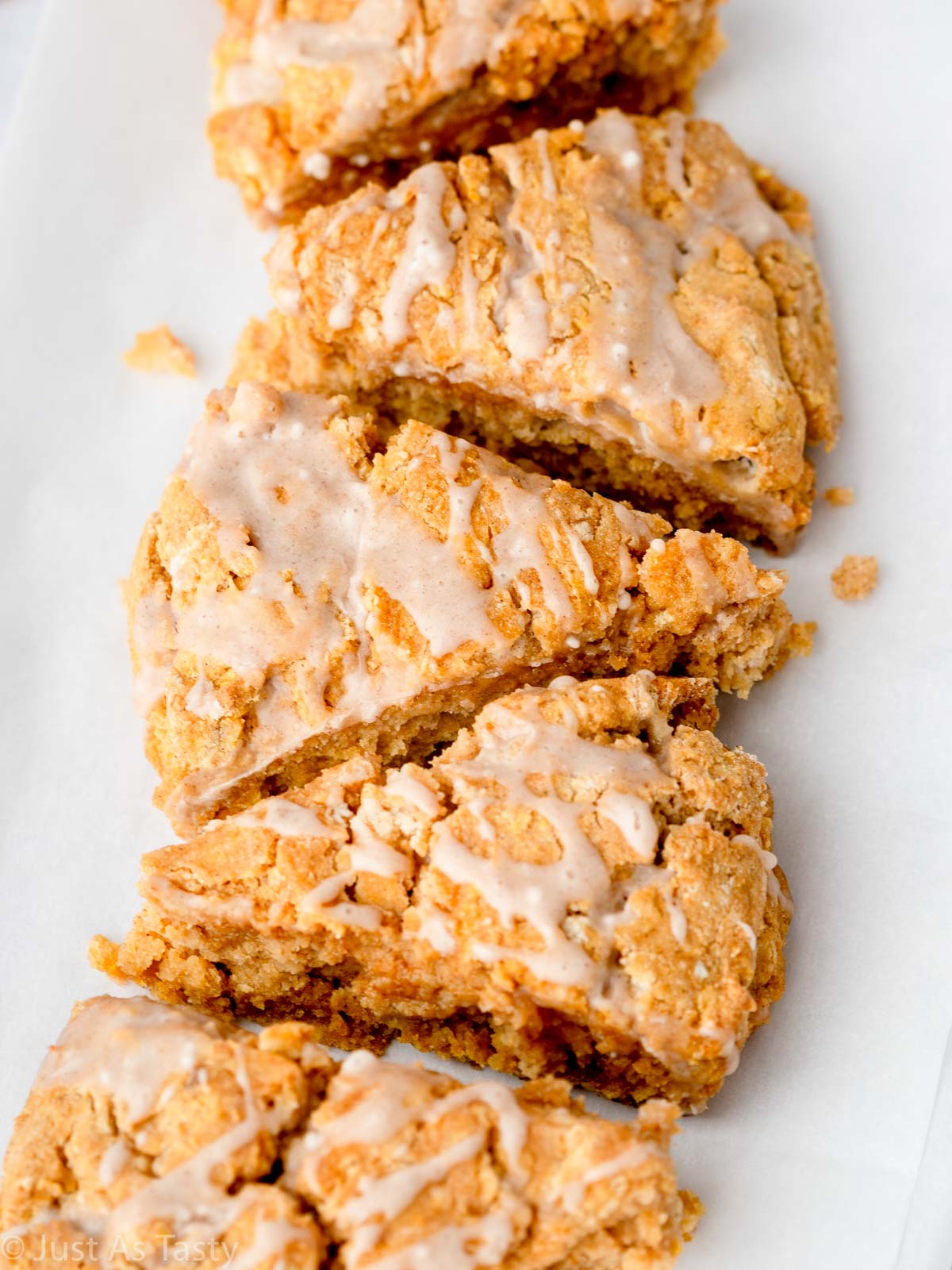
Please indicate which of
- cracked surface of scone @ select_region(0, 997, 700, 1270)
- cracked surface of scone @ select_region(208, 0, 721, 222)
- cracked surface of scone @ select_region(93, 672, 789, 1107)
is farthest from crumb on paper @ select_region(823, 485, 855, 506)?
cracked surface of scone @ select_region(0, 997, 700, 1270)

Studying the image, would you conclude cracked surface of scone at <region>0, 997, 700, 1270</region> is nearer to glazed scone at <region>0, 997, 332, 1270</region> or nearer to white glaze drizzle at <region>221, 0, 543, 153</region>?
glazed scone at <region>0, 997, 332, 1270</region>

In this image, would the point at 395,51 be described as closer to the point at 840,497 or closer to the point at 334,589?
the point at 334,589

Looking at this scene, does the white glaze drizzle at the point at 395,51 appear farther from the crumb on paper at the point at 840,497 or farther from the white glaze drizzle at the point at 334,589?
the crumb on paper at the point at 840,497

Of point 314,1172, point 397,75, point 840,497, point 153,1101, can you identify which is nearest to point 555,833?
point 314,1172

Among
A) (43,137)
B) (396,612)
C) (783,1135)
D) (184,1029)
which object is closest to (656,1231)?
(783,1135)

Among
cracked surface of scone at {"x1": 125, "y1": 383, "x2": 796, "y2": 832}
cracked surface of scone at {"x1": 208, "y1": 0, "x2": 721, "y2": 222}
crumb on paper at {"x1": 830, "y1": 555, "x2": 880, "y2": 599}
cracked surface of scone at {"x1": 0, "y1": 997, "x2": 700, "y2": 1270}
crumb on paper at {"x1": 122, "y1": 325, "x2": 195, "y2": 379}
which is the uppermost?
cracked surface of scone at {"x1": 208, "y1": 0, "x2": 721, "y2": 222}

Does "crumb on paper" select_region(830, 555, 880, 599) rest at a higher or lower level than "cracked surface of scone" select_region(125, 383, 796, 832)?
lower
